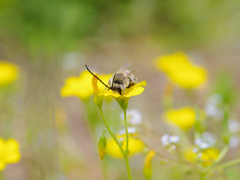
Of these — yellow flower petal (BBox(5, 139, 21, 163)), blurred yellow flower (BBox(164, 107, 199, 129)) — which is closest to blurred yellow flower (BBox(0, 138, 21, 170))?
yellow flower petal (BBox(5, 139, 21, 163))

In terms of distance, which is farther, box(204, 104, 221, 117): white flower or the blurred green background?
the blurred green background

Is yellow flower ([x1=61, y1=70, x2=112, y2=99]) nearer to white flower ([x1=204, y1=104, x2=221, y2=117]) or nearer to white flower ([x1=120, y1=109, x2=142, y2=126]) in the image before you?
white flower ([x1=120, y1=109, x2=142, y2=126])

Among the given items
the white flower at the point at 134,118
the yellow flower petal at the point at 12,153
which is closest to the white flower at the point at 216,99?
the white flower at the point at 134,118

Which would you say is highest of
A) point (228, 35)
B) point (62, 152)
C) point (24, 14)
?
point (24, 14)

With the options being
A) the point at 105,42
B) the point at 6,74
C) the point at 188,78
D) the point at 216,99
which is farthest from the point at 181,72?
the point at 105,42

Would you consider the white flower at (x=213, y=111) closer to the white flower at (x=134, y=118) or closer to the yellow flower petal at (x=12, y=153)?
the white flower at (x=134, y=118)

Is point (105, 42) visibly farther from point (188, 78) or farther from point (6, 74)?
point (188, 78)

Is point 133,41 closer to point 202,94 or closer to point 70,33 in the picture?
point 70,33

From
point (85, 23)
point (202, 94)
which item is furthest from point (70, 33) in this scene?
point (202, 94)
